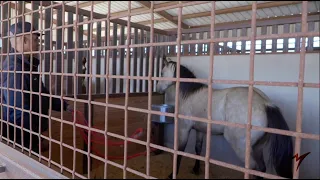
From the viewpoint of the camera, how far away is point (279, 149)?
7.43 feet

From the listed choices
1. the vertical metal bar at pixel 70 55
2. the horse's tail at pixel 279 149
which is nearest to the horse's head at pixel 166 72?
the vertical metal bar at pixel 70 55

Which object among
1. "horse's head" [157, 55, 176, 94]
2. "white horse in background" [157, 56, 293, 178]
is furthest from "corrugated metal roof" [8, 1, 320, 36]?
"white horse in background" [157, 56, 293, 178]

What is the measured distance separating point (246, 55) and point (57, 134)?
2.13 meters

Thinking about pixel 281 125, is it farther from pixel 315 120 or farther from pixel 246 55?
pixel 246 55

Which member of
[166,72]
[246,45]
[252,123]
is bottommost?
[252,123]

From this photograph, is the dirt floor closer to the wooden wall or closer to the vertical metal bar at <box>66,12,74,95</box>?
the wooden wall

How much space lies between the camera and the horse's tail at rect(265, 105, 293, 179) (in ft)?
7.41

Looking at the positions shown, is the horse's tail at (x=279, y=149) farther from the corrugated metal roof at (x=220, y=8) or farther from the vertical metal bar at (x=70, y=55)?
the corrugated metal roof at (x=220, y=8)

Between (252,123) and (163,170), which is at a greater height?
(252,123)

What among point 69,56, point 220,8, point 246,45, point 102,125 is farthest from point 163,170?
point 220,8

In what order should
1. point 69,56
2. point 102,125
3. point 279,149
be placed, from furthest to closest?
point 102,125, point 69,56, point 279,149

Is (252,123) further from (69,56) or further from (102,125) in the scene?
(69,56)

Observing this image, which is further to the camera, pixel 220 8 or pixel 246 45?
pixel 220 8

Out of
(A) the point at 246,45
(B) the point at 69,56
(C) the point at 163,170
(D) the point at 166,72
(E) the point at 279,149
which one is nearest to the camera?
(E) the point at 279,149
